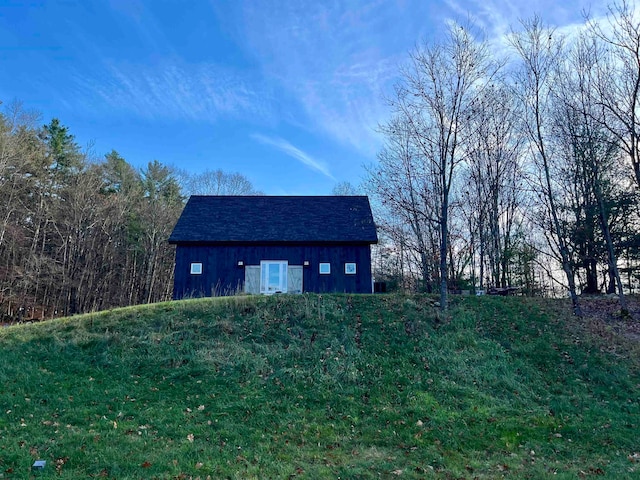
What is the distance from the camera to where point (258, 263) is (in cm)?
1792

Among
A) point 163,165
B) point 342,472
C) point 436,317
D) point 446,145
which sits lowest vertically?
point 342,472

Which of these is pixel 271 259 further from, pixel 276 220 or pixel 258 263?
pixel 276 220

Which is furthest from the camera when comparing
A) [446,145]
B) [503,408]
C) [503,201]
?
[503,201]

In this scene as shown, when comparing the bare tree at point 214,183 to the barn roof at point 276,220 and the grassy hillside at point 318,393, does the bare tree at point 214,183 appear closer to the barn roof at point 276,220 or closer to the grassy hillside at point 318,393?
the barn roof at point 276,220

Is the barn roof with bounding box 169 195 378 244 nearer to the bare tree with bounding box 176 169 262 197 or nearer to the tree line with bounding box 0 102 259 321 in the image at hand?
the tree line with bounding box 0 102 259 321

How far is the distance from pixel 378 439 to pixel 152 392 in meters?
4.25

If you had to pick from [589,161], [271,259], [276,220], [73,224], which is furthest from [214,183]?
[589,161]

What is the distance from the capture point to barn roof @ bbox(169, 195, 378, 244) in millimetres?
18031

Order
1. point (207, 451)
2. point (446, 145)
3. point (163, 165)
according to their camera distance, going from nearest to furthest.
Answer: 1. point (207, 451)
2. point (446, 145)
3. point (163, 165)

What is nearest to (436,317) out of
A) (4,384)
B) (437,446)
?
(437,446)

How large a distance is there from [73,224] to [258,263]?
13.4 metres

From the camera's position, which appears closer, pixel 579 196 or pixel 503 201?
pixel 579 196

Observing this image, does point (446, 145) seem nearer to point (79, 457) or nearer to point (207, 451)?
point (207, 451)

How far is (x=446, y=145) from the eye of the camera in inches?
484
